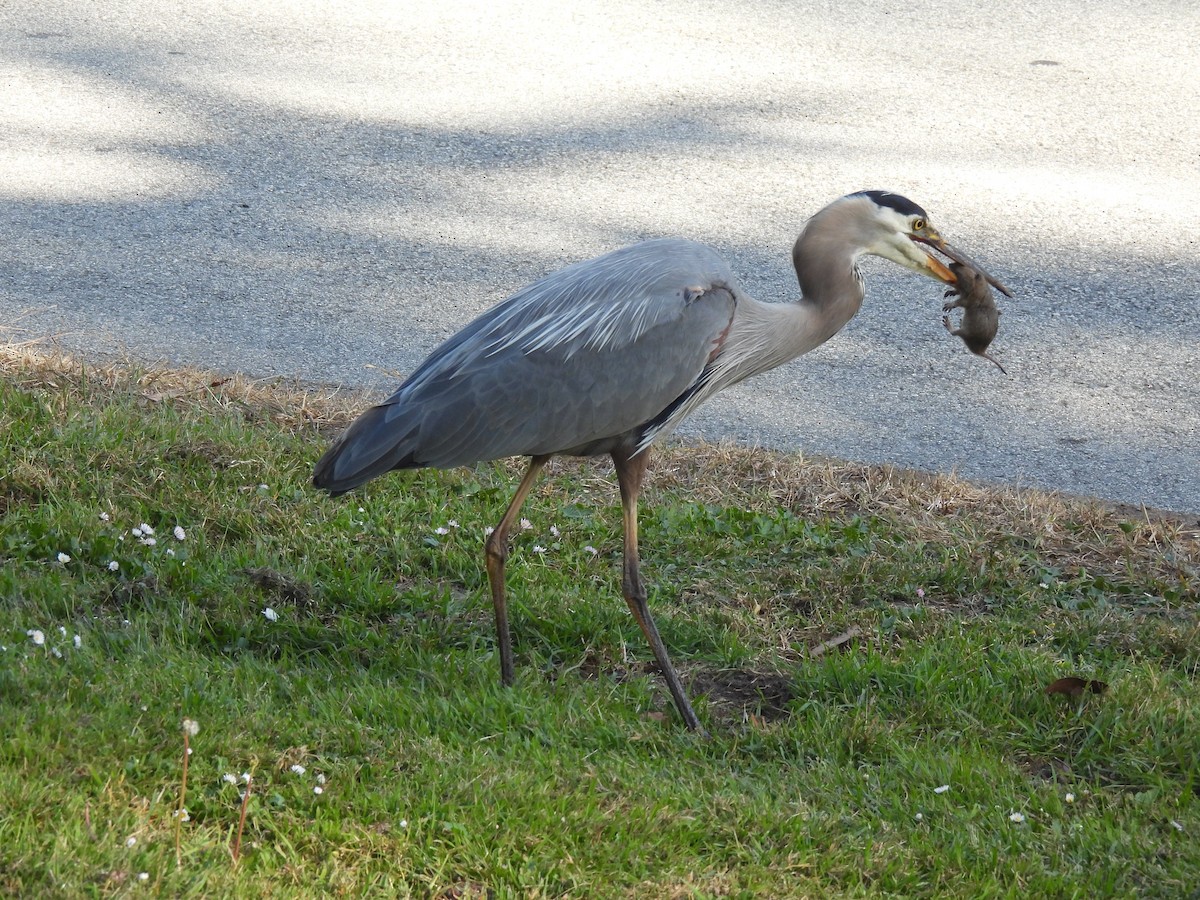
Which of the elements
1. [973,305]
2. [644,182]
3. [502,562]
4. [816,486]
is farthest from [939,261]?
[644,182]

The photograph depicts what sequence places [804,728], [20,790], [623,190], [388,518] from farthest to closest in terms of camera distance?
[623,190]
[388,518]
[804,728]
[20,790]

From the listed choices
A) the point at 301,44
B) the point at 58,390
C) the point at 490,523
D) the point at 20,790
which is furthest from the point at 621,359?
the point at 301,44

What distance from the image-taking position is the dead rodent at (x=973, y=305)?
4.15 metres

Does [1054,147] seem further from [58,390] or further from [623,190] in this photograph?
[58,390]

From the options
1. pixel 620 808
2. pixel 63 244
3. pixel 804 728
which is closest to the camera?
pixel 620 808

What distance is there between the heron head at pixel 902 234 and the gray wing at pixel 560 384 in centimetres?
49

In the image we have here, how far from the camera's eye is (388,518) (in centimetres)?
479

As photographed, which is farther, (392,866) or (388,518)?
(388,518)

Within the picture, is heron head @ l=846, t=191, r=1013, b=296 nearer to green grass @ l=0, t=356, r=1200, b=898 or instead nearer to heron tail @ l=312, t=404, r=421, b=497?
green grass @ l=0, t=356, r=1200, b=898

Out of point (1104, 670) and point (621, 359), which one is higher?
point (621, 359)

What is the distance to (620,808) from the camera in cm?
329

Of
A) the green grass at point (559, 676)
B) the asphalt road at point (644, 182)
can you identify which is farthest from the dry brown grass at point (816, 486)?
the asphalt road at point (644, 182)

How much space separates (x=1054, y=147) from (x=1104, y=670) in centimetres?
447

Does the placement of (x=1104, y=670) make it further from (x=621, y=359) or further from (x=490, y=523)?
(x=490, y=523)
